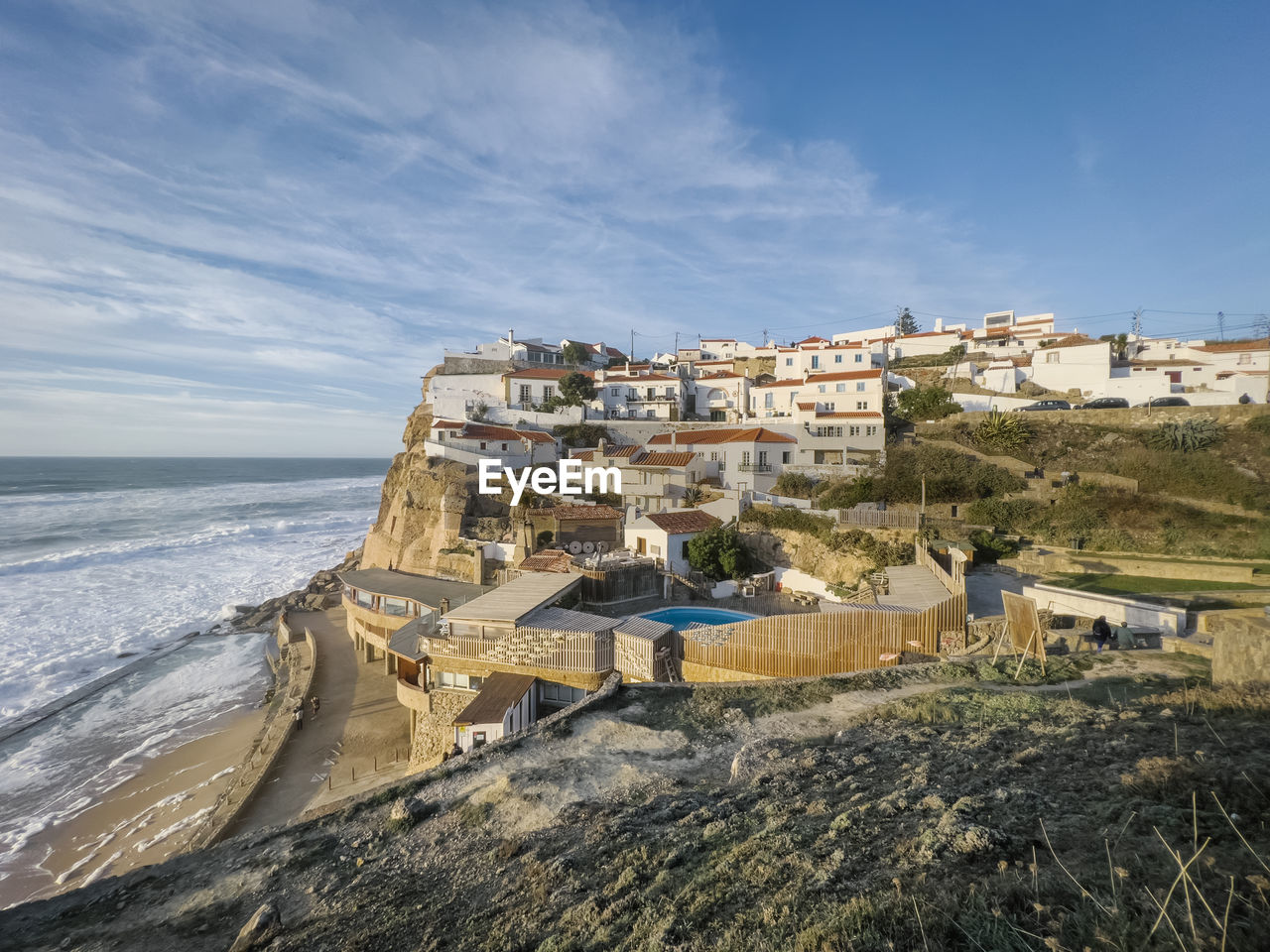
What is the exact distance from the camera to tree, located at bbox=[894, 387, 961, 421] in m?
34.4

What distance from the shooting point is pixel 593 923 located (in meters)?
4.88

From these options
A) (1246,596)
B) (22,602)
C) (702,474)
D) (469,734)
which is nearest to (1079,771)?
(469,734)

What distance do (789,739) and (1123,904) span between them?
17.9ft

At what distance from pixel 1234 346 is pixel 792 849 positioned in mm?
55493

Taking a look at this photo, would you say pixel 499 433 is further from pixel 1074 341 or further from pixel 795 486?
pixel 1074 341

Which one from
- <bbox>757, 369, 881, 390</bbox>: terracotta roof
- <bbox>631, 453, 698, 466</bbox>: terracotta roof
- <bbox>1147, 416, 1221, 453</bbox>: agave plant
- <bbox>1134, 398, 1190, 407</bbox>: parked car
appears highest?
<bbox>757, 369, 881, 390</bbox>: terracotta roof

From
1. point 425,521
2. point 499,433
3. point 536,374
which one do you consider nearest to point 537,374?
point 536,374

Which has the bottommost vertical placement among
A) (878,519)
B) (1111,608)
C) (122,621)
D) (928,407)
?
(122,621)

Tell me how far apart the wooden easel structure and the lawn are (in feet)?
24.8

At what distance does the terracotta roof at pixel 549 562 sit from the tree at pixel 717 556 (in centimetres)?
558

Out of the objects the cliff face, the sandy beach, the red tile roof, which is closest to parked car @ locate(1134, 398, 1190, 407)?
the cliff face

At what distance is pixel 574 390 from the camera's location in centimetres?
5009

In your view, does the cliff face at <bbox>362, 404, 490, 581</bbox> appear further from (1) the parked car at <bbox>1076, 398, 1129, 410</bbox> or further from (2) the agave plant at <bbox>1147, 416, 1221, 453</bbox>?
(1) the parked car at <bbox>1076, 398, 1129, 410</bbox>

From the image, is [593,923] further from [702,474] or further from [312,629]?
[702,474]
